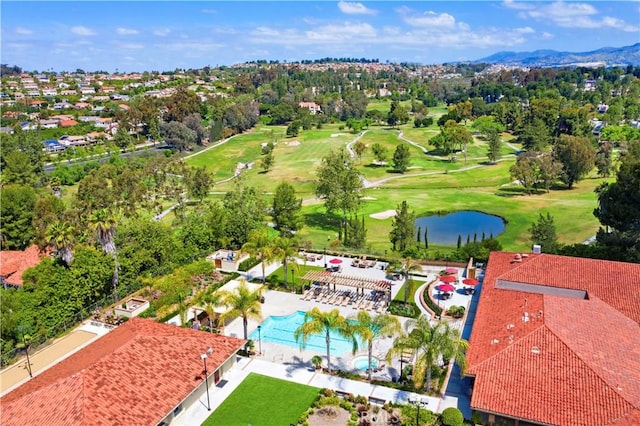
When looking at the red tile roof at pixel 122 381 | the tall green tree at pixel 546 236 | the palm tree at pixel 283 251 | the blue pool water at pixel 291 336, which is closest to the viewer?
the red tile roof at pixel 122 381

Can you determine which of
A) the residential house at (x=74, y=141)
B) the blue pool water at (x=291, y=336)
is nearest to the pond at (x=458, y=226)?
the blue pool water at (x=291, y=336)

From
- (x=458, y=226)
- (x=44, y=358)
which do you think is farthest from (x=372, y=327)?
(x=458, y=226)

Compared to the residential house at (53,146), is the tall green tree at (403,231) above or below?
above

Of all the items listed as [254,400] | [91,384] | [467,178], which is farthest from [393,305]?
[467,178]

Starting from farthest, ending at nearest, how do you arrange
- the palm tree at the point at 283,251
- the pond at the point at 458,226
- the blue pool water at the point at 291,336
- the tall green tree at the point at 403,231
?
the pond at the point at 458,226
the tall green tree at the point at 403,231
the palm tree at the point at 283,251
the blue pool water at the point at 291,336

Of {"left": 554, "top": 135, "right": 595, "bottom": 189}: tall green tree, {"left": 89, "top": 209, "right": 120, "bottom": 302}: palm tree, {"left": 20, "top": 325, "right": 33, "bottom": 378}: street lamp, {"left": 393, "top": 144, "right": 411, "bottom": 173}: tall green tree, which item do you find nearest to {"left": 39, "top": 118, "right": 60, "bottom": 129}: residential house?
{"left": 393, "top": 144, "right": 411, "bottom": 173}: tall green tree

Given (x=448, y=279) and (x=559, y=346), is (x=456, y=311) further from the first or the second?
(x=559, y=346)

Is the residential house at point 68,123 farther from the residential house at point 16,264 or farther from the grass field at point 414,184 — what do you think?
the residential house at point 16,264
